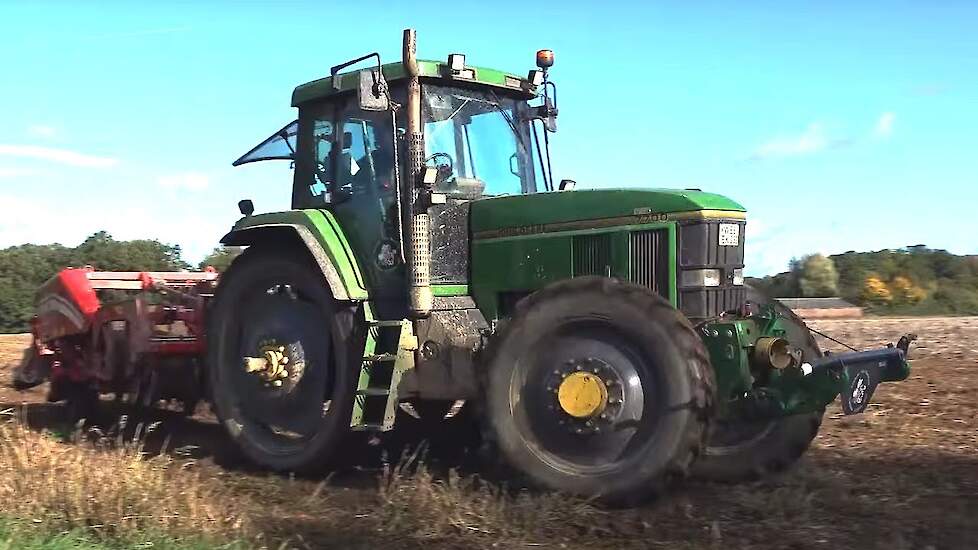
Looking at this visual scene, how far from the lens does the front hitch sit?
5668mm

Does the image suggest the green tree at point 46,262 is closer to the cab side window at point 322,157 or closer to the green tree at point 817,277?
the cab side window at point 322,157

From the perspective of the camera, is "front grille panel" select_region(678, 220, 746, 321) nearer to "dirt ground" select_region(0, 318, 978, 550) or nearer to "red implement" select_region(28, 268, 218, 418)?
"dirt ground" select_region(0, 318, 978, 550)

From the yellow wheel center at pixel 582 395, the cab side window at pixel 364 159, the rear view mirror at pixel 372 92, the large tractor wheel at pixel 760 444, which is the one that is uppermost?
the rear view mirror at pixel 372 92

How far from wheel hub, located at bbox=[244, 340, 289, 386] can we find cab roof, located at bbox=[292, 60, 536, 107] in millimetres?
1908

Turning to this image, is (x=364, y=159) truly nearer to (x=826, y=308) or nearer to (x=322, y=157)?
(x=322, y=157)

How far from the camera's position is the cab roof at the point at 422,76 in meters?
6.81

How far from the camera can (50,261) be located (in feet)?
100

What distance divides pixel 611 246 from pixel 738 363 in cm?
111

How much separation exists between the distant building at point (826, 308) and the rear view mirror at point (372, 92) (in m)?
27.3

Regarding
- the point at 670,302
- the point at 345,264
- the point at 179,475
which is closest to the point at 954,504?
the point at 670,302

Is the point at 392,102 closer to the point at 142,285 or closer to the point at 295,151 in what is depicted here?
the point at 295,151

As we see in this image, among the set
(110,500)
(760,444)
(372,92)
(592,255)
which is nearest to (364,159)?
(372,92)

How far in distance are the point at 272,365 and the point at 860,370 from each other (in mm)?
4083

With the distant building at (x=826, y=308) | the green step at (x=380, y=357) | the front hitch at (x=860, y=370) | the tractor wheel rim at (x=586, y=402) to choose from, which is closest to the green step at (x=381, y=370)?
the green step at (x=380, y=357)
